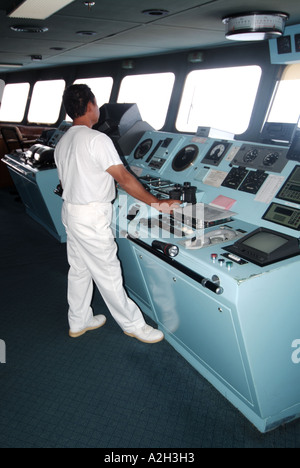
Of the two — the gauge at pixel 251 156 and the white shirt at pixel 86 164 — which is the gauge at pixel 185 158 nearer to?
the gauge at pixel 251 156

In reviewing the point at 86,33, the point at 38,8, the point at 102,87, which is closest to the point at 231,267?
the point at 38,8

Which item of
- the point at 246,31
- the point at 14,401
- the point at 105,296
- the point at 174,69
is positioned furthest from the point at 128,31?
the point at 14,401

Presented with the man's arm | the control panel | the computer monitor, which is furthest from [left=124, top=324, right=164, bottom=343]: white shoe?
the computer monitor

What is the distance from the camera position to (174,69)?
4266mm

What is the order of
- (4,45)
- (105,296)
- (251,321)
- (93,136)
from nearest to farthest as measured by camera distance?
(251,321), (93,136), (105,296), (4,45)

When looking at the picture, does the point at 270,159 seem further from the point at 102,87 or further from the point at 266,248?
the point at 102,87

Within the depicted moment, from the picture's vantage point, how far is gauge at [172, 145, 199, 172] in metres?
2.77

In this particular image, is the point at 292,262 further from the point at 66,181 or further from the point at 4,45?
the point at 4,45

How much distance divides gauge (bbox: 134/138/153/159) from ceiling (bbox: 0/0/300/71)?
→ 2.91ft

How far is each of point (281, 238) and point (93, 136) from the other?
110 centimetres

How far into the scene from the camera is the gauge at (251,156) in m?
2.28

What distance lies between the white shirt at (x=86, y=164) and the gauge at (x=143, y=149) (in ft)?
4.17

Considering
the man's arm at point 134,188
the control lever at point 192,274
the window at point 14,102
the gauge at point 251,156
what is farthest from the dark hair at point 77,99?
the window at point 14,102

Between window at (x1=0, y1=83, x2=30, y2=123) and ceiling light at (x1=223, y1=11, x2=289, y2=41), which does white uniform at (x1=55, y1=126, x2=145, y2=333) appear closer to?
ceiling light at (x1=223, y1=11, x2=289, y2=41)
